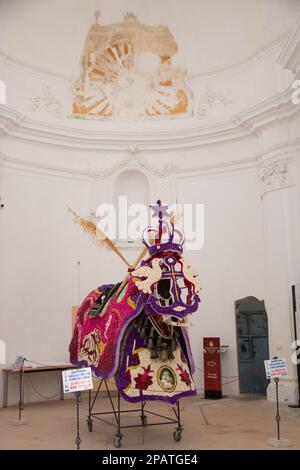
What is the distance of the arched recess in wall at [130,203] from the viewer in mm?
14102

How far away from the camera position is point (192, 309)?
6.95m

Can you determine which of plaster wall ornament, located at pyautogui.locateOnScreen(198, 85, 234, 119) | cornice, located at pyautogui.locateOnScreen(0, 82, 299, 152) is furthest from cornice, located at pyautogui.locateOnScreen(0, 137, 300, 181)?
plaster wall ornament, located at pyautogui.locateOnScreen(198, 85, 234, 119)

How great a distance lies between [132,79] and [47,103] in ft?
8.48

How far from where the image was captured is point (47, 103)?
45.6ft

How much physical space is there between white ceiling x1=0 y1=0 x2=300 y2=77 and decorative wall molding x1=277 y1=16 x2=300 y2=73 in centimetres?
218

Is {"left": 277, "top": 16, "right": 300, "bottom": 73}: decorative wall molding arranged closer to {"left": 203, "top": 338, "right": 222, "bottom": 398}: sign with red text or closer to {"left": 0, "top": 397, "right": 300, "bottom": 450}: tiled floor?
{"left": 203, "top": 338, "right": 222, "bottom": 398}: sign with red text

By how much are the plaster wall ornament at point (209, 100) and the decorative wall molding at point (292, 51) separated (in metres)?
3.08

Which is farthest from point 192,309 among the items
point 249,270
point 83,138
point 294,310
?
point 83,138

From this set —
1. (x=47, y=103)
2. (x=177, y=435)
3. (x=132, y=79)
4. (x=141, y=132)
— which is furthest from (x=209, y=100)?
(x=177, y=435)

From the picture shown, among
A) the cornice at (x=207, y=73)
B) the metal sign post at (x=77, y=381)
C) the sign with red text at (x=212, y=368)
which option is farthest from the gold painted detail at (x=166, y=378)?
the cornice at (x=207, y=73)

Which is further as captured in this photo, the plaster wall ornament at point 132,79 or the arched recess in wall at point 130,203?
the plaster wall ornament at point 132,79

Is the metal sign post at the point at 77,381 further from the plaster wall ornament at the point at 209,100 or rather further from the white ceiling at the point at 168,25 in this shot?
the white ceiling at the point at 168,25

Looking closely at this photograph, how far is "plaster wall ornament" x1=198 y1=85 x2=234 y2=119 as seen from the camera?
14.0 m

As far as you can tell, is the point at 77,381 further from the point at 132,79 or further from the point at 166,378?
the point at 132,79
